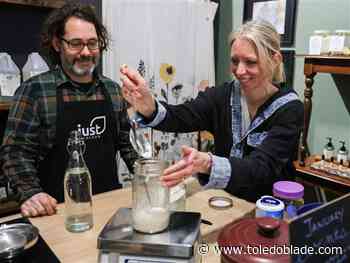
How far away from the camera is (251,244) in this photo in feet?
2.21

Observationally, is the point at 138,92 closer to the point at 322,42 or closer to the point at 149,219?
the point at 149,219

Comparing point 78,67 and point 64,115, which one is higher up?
point 78,67

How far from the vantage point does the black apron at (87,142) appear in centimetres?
154

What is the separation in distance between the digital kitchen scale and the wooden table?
0.15 meters

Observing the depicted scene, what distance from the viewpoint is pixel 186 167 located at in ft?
2.73

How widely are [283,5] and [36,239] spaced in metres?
2.41

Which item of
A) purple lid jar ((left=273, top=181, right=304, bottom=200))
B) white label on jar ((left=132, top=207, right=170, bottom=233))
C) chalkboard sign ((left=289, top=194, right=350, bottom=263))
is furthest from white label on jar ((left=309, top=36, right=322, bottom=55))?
white label on jar ((left=132, top=207, right=170, bottom=233))

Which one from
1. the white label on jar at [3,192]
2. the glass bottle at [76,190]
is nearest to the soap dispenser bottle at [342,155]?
the glass bottle at [76,190]

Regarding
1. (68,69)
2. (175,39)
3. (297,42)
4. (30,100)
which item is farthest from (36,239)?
(297,42)

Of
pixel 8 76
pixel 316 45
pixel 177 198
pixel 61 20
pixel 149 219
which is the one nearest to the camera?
pixel 149 219

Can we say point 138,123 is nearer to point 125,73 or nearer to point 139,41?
point 125,73

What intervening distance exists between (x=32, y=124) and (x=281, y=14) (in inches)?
79.2

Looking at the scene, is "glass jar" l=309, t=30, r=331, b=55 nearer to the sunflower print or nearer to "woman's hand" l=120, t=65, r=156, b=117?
the sunflower print

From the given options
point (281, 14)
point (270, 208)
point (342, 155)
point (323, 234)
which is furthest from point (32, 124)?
point (281, 14)
